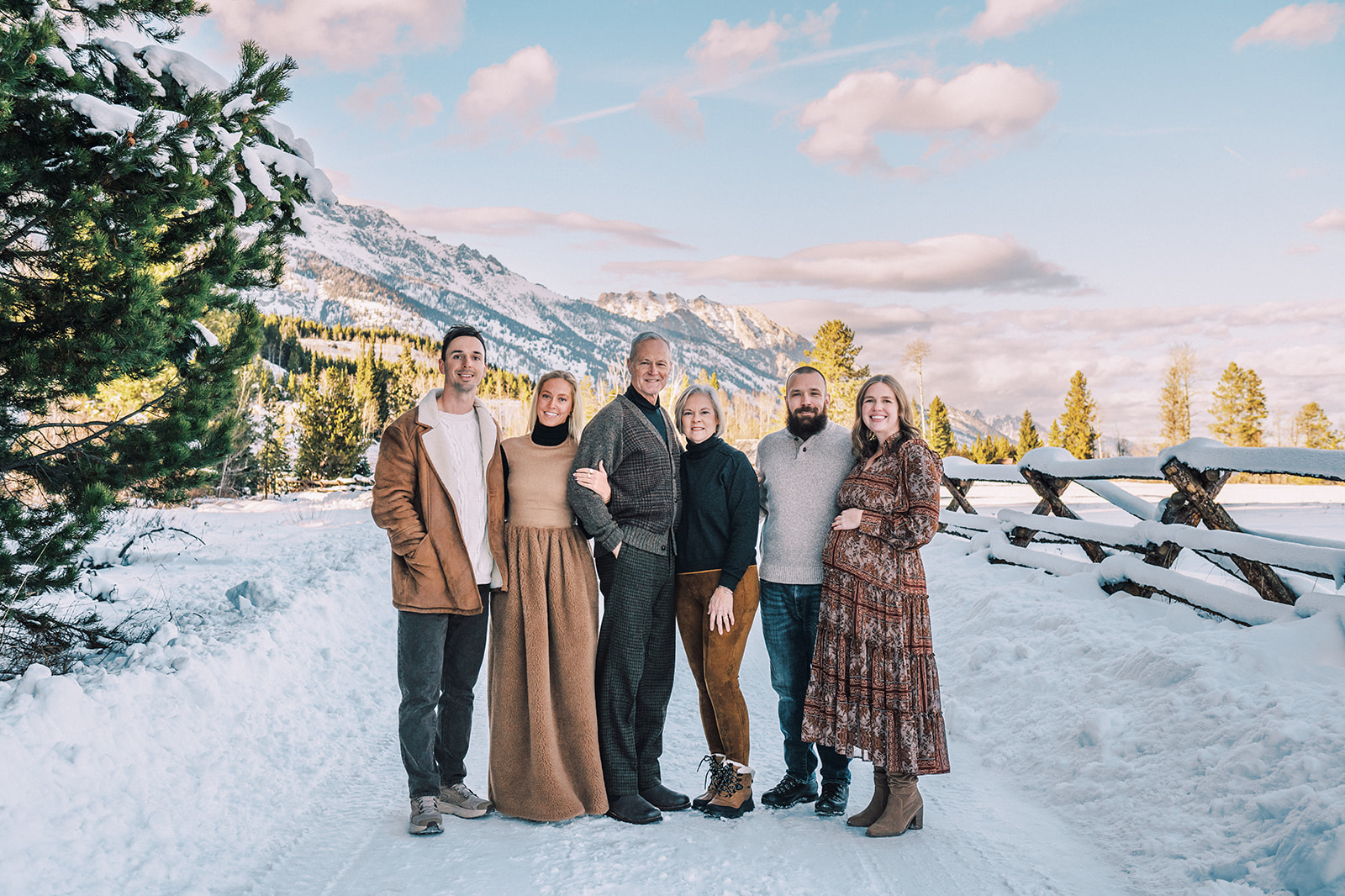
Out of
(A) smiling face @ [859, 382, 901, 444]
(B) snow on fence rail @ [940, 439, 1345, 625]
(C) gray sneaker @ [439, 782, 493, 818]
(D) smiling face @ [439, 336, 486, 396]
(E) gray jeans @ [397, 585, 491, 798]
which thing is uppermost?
(D) smiling face @ [439, 336, 486, 396]

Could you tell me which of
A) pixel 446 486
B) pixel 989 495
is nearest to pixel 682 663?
pixel 446 486

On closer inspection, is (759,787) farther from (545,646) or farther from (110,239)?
(110,239)

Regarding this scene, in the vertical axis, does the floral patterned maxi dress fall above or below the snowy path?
above

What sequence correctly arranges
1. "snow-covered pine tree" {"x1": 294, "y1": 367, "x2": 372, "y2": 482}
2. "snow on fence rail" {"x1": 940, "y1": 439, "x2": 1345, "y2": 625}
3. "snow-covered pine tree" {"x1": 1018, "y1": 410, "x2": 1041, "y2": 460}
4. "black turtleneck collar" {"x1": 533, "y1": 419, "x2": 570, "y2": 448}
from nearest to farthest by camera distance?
"black turtleneck collar" {"x1": 533, "y1": 419, "x2": 570, "y2": 448}
"snow on fence rail" {"x1": 940, "y1": 439, "x2": 1345, "y2": 625}
"snow-covered pine tree" {"x1": 294, "y1": 367, "x2": 372, "y2": 482}
"snow-covered pine tree" {"x1": 1018, "y1": 410, "x2": 1041, "y2": 460}

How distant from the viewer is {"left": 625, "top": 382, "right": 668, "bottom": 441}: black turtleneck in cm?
381

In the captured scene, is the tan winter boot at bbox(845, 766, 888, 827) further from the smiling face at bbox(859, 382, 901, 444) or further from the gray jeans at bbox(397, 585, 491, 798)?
the gray jeans at bbox(397, 585, 491, 798)

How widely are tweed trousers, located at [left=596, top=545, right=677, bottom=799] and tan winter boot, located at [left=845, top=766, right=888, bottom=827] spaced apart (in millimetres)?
964

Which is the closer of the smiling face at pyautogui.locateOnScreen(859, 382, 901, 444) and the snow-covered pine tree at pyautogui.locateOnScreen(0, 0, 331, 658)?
the smiling face at pyautogui.locateOnScreen(859, 382, 901, 444)

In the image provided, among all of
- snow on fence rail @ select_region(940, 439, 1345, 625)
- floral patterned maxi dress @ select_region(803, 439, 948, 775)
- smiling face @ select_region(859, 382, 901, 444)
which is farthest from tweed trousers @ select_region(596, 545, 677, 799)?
snow on fence rail @ select_region(940, 439, 1345, 625)

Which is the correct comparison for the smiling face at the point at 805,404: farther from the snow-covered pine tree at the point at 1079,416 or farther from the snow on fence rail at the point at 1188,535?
the snow-covered pine tree at the point at 1079,416

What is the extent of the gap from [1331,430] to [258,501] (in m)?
74.7

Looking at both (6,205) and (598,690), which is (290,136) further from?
(598,690)

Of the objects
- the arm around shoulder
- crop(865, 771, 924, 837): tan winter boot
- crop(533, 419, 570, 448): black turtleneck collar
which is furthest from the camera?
crop(533, 419, 570, 448): black turtleneck collar

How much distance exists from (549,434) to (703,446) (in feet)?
2.58
